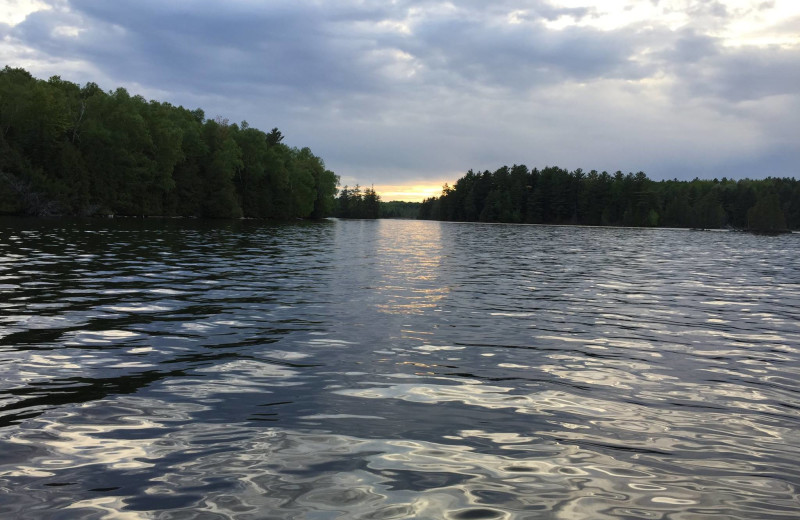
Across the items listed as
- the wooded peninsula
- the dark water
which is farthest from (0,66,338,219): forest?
the dark water

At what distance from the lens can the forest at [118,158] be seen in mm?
83312

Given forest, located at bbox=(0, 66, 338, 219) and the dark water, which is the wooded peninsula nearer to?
forest, located at bbox=(0, 66, 338, 219)

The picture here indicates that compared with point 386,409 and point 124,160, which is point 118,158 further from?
point 386,409

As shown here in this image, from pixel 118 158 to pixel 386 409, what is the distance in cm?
10123

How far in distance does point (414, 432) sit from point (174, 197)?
377ft

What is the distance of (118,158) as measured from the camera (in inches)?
3755

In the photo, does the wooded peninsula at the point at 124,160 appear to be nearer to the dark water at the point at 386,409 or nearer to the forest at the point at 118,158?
the forest at the point at 118,158

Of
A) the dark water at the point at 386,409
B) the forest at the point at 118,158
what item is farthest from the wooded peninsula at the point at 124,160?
the dark water at the point at 386,409

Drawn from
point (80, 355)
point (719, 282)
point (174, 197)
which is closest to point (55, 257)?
point (80, 355)

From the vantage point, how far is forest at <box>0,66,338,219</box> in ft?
273

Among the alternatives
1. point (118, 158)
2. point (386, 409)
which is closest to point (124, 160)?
point (118, 158)

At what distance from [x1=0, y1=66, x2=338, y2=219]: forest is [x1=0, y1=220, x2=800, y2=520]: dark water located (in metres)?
79.9

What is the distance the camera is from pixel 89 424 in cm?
647

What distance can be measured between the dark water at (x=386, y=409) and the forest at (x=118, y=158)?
79.9 m
